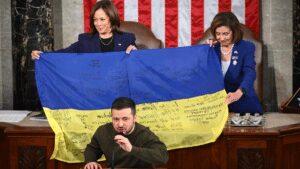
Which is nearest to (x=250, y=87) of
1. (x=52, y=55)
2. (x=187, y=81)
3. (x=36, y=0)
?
(x=187, y=81)

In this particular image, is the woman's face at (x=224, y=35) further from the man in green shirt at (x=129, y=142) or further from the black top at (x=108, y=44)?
the man in green shirt at (x=129, y=142)

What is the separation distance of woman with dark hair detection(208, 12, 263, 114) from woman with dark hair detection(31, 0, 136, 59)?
2.63ft

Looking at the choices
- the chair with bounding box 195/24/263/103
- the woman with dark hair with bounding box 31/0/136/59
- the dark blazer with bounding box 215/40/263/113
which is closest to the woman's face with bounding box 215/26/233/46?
the dark blazer with bounding box 215/40/263/113

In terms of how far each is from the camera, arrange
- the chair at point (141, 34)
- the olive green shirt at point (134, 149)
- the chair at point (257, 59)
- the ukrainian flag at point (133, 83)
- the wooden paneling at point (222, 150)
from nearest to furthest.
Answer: the olive green shirt at point (134, 149) < the wooden paneling at point (222, 150) < the ukrainian flag at point (133, 83) < the chair at point (257, 59) < the chair at point (141, 34)

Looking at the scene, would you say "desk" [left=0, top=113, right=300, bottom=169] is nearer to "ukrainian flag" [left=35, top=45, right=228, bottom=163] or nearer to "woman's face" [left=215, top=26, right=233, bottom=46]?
"ukrainian flag" [left=35, top=45, right=228, bottom=163]

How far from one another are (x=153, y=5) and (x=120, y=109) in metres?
3.12

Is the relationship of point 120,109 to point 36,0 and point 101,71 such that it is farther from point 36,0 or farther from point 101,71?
point 36,0

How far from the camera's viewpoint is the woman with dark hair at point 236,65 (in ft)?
18.1

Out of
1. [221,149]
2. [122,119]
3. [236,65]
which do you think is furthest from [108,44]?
[122,119]

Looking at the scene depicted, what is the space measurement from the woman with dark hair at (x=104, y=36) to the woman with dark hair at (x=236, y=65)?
0.80m

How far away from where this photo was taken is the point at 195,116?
5.37 meters

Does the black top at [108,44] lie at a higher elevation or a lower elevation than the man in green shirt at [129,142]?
higher

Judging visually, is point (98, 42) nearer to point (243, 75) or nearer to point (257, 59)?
point (243, 75)

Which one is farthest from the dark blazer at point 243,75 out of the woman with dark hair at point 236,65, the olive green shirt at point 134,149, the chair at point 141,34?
the olive green shirt at point 134,149
